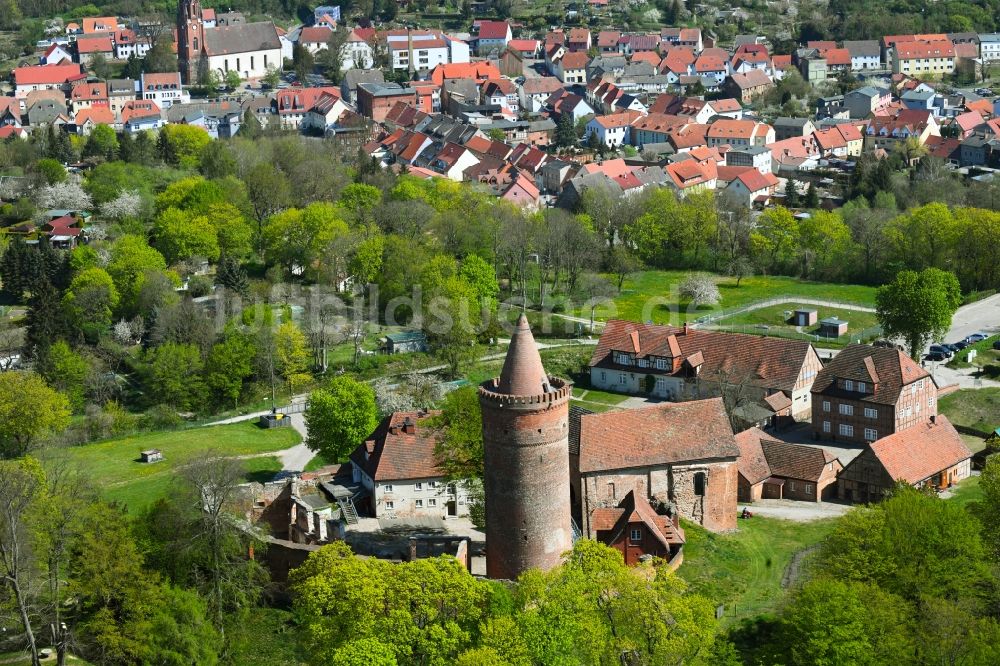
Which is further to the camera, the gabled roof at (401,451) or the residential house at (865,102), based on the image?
the residential house at (865,102)

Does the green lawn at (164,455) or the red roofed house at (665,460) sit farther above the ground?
the red roofed house at (665,460)

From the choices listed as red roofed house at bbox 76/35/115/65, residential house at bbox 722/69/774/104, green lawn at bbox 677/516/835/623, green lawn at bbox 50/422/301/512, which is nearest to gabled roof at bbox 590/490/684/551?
green lawn at bbox 677/516/835/623


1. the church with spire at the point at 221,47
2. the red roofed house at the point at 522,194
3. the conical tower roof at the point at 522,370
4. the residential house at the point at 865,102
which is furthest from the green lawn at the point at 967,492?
the church with spire at the point at 221,47

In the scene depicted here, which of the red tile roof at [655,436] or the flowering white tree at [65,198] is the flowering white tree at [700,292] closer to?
the red tile roof at [655,436]

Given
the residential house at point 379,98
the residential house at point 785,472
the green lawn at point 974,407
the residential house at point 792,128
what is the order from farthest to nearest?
the residential house at point 379,98
the residential house at point 792,128
the green lawn at point 974,407
the residential house at point 785,472

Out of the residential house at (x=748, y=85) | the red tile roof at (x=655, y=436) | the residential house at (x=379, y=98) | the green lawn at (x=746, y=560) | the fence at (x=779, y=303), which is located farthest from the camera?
the residential house at (x=748, y=85)

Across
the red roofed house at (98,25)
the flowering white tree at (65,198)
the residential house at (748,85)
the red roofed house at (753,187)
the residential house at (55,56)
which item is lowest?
the red roofed house at (753,187)

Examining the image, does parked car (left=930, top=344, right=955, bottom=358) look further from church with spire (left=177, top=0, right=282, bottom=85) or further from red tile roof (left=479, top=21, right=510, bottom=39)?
red tile roof (left=479, top=21, right=510, bottom=39)
